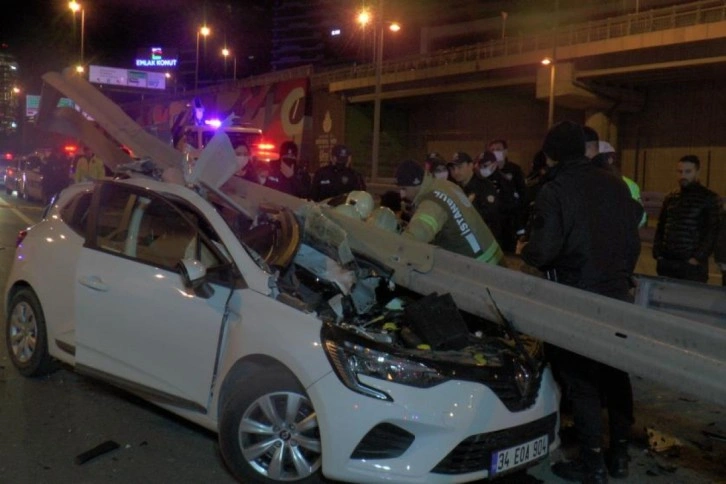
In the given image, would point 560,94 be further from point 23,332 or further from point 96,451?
point 96,451

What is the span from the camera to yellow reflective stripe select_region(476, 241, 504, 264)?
17.0 ft

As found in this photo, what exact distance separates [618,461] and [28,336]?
4.25m

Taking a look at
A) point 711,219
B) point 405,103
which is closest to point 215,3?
point 405,103

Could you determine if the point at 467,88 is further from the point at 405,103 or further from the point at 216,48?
the point at 216,48

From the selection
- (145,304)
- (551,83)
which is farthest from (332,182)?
→ (551,83)

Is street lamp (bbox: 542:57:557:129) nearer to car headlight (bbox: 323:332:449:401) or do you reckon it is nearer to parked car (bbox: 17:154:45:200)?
parked car (bbox: 17:154:45:200)

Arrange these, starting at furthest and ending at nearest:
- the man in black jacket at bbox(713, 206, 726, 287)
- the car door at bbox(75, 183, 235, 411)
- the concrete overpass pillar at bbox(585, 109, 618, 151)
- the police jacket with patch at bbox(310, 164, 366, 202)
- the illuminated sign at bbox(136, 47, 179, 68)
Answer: the illuminated sign at bbox(136, 47, 179, 68), the concrete overpass pillar at bbox(585, 109, 618, 151), the police jacket with patch at bbox(310, 164, 366, 202), the man in black jacket at bbox(713, 206, 726, 287), the car door at bbox(75, 183, 235, 411)

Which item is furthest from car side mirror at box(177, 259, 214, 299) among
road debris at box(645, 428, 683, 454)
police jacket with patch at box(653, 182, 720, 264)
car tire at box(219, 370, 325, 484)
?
police jacket with patch at box(653, 182, 720, 264)

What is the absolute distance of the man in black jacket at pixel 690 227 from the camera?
21.2 feet

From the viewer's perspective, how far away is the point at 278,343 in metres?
3.87

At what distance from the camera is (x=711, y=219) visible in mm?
6430

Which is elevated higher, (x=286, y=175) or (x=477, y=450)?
(x=286, y=175)

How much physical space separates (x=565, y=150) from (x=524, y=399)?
143 cm

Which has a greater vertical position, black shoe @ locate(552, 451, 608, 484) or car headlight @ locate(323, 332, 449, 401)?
car headlight @ locate(323, 332, 449, 401)
